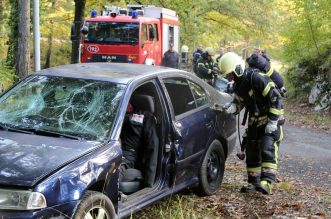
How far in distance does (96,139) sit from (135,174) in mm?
739

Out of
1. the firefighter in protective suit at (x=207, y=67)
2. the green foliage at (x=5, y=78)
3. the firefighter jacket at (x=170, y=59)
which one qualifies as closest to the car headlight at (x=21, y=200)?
the green foliage at (x=5, y=78)

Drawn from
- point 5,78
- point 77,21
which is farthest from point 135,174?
point 77,21

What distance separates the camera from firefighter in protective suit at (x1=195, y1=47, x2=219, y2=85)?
13.3 m

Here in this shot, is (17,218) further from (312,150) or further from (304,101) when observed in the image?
(304,101)

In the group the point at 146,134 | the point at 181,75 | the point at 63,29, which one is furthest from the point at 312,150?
the point at 63,29

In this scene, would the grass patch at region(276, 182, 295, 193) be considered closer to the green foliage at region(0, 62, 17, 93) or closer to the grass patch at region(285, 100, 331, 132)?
the green foliage at region(0, 62, 17, 93)

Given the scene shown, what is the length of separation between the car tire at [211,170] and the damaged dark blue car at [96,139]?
12 mm

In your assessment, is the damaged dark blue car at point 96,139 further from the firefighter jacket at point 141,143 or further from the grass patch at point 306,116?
the grass patch at point 306,116

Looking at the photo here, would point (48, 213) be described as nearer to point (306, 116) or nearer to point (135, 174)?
point (135, 174)

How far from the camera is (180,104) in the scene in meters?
5.42

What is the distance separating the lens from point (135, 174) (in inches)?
182

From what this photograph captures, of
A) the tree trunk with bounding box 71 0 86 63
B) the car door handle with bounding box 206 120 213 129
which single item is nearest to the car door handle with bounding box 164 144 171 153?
the car door handle with bounding box 206 120 213 129

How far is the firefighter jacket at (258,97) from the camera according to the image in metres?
5.93

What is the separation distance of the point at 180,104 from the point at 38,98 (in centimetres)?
159
